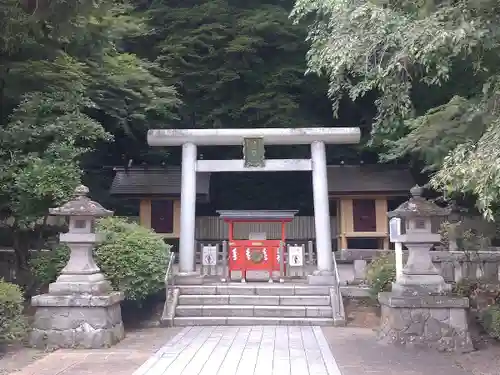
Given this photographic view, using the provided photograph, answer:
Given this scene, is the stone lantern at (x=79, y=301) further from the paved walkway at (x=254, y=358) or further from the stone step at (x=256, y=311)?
the stone step at (x=256, y=311)

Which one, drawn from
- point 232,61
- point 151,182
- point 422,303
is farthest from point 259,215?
point 232,61

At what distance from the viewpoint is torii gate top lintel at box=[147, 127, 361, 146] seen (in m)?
15.1

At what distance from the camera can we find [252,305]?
12852mm

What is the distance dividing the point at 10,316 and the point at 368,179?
582 inches

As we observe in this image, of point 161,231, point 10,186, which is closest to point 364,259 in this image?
point 161,231

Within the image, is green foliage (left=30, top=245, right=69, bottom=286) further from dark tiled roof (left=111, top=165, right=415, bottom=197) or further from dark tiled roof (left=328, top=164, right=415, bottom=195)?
dark tiled roof (left=328, top=164, right=415, bottom=195)

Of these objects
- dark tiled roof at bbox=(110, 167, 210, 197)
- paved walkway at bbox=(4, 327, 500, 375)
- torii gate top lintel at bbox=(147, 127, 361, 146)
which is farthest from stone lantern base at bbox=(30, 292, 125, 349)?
dark tiled roof at bbox=(110, 167, 210, 197)

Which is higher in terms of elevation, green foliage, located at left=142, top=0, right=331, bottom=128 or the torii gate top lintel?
green foliage, located at left=142, top=0, right=331, bottom=128

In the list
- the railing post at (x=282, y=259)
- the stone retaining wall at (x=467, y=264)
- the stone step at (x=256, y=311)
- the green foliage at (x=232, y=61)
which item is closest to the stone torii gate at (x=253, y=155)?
the railing post at (x=282, y=259)

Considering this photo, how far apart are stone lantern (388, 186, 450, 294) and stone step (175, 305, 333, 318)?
2.67 m

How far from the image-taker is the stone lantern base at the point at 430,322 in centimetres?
949

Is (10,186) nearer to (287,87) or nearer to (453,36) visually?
(453,36)

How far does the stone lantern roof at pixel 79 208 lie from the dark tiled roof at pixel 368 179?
37.7ft

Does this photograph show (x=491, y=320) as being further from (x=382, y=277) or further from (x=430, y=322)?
(x=382, y=277)
